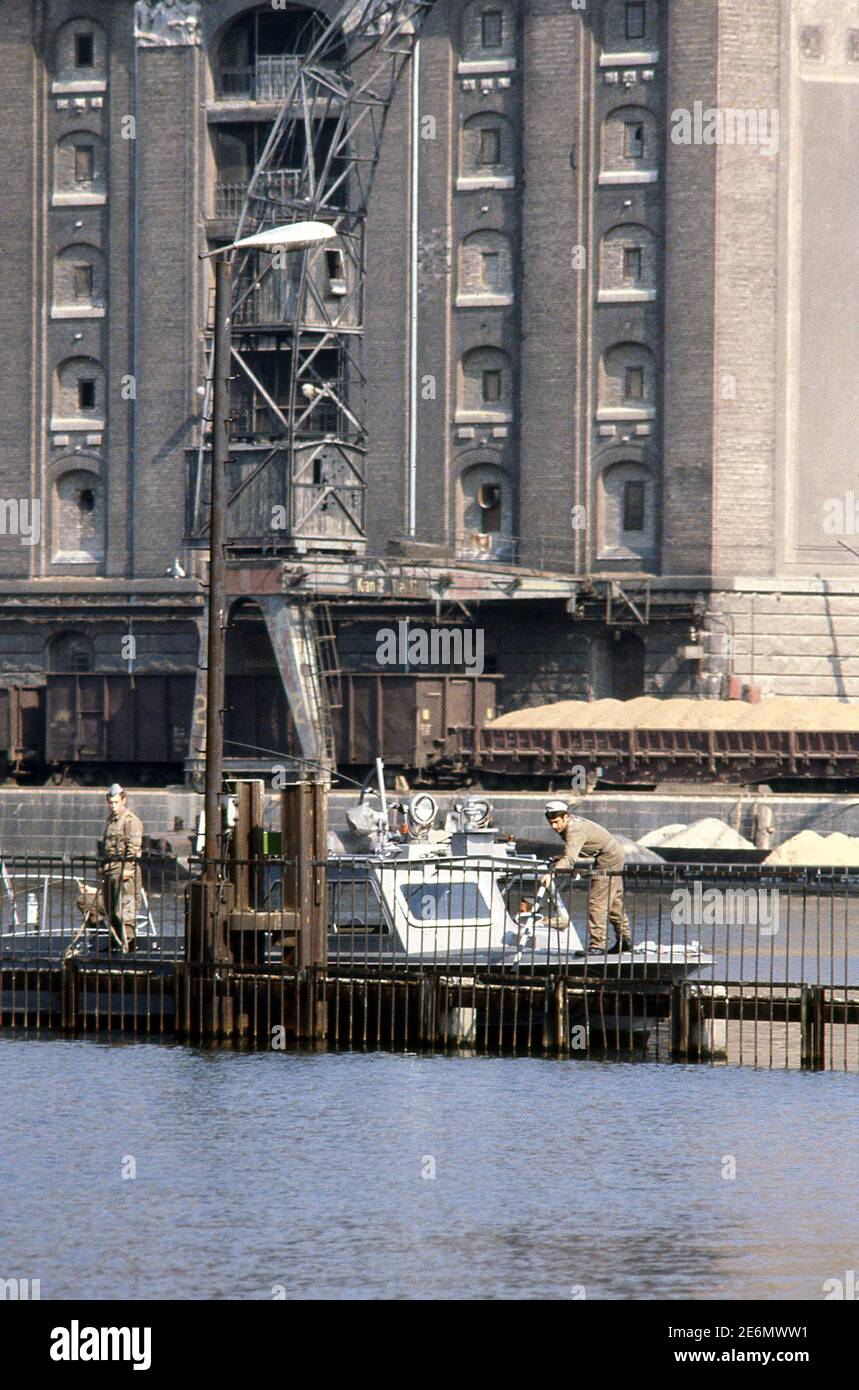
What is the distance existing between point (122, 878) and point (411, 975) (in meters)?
3.57

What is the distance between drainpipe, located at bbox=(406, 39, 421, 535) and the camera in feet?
233

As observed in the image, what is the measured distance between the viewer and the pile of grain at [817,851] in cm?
5375

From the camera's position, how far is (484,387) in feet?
236

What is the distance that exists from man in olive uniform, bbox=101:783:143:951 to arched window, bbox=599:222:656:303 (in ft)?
148

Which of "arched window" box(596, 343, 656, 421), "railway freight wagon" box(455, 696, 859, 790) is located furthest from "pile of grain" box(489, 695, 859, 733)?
"arched window" box(596, 343, 656, 421)

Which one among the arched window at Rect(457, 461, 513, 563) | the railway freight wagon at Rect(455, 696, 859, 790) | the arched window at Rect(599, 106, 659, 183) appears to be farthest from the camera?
the arched window at Rect(457, 461, 513, 563)

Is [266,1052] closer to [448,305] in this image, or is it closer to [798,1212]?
[798,1212]

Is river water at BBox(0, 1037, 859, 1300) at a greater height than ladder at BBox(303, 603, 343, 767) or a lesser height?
lesser

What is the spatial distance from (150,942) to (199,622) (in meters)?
44.0

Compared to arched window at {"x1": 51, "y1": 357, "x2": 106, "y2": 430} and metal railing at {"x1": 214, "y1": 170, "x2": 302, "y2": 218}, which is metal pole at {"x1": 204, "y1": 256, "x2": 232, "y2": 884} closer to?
metal railing at {"x1": 214, "y1": 170, "x2": 302, "y2": 218}

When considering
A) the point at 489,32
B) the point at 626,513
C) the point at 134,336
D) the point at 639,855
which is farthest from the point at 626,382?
the point at 639,855

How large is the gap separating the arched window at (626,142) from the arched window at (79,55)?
56.9 feet

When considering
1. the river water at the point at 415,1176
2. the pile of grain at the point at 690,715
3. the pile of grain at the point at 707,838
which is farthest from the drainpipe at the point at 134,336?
the river water at the point at 415,1176

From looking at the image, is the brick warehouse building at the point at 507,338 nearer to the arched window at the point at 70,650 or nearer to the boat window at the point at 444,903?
the arched window at the point at 70,650
